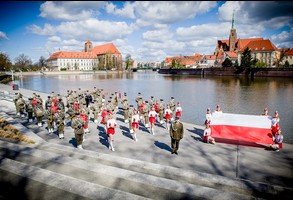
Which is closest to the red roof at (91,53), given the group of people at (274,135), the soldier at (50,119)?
the soldier at (50,119)

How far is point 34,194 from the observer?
5105mm

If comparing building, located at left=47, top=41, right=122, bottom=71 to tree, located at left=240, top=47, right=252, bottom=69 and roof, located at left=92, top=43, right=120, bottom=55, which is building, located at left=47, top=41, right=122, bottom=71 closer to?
roof, located at left=92, top=43, right=120, bottom=55

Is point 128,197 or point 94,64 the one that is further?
point 94,64

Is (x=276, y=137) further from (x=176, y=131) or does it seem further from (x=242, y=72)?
(x=242, y=72)

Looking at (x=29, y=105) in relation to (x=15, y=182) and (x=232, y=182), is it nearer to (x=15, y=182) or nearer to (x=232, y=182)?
(x=15, y=182)

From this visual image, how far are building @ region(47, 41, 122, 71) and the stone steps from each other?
16460 cm

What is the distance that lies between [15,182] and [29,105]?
11273 mm

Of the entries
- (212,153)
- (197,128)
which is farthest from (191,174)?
(197,128)

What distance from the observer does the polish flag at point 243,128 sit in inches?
412

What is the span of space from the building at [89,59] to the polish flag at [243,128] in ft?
530

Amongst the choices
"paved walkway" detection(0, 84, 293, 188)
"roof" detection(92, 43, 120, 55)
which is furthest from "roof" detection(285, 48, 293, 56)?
"paved walkway" detection(0, 84, 293, 188)

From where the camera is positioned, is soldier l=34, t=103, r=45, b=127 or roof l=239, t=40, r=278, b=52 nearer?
soldier l=34, t=103, r=45, b=127

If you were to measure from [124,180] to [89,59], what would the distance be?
195 meters

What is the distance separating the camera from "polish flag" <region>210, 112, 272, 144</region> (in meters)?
10.5
